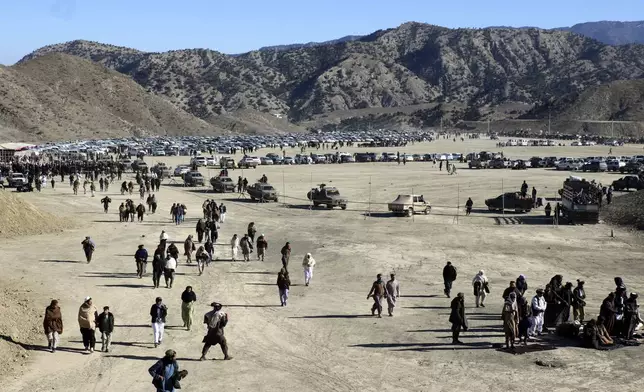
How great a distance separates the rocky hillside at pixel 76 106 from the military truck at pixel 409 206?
101 m

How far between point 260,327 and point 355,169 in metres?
63.0

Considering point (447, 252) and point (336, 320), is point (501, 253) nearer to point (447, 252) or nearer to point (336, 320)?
point (447, 252)

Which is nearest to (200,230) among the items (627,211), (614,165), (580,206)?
(580,206)

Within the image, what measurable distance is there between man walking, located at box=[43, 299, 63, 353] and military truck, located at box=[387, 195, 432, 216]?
28.5 meters

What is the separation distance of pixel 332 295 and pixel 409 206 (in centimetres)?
2079

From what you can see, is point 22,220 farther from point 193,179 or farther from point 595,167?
point 595,167

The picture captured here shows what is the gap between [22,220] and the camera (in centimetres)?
3556

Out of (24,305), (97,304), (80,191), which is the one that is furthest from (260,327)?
(80,191)

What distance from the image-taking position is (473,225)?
1610 inches

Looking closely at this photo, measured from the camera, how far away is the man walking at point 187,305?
1884 cm

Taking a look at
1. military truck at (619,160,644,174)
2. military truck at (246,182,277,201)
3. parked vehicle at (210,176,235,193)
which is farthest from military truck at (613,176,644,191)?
parked vehicle at (210,176,235,193)

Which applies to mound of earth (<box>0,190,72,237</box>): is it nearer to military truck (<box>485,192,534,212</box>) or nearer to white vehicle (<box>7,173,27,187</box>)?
white vehicle (<box>7,173,27,187</box>)

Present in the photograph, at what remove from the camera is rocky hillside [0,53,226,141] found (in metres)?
145

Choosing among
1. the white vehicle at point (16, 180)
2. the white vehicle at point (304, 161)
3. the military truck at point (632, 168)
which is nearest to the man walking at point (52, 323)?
the white vehicle at point (16, 180)
